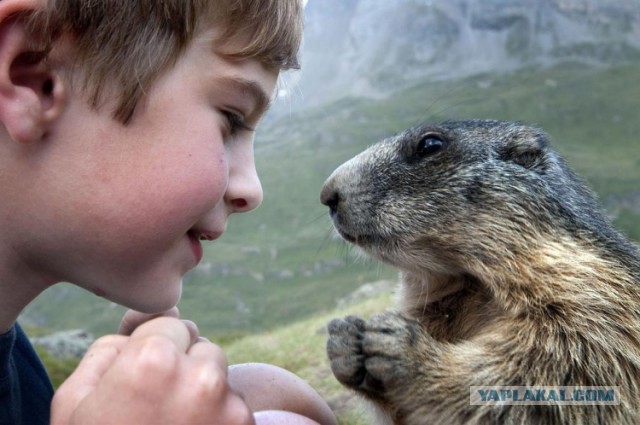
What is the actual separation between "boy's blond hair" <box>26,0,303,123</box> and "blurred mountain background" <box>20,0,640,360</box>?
6.11 metres

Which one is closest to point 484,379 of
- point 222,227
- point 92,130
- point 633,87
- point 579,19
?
point 222,227

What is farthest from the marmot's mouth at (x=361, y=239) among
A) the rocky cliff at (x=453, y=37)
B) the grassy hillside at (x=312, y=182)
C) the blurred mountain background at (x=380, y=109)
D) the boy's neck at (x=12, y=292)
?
the rocky cliff at (x=453, y=37)

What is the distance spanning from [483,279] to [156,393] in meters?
1.13

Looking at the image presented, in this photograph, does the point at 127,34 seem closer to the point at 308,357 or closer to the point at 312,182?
the point at 308,357

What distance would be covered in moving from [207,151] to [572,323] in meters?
1.13

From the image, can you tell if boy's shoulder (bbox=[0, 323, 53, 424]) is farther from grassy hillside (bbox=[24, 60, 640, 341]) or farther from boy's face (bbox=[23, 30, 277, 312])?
grassy hillside (bbox=[24, 60, 640, 341])

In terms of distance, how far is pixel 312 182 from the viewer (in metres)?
10.3

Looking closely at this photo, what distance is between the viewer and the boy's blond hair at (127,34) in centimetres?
132

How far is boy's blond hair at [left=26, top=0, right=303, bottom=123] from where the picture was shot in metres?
1.32

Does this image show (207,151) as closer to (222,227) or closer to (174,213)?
(174,213)

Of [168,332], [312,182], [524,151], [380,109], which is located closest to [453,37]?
[380,109]

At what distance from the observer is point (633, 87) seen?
1185 centimetres

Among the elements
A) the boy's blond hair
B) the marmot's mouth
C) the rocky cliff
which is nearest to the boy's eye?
the boy's blond hair

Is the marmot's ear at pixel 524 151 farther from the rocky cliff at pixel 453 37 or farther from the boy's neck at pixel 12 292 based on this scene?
the rocky cliff at pixel 453 37
